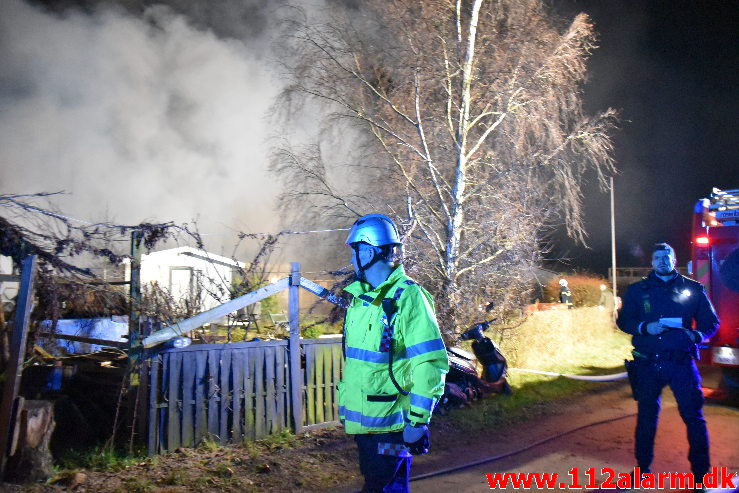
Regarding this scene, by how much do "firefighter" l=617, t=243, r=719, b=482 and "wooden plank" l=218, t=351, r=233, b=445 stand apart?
4.38 m

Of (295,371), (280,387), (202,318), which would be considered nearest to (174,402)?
(202,318)

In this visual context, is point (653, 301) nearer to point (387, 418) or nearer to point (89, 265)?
point (387, 418)

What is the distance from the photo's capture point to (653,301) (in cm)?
479

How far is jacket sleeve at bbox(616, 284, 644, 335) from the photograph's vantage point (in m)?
4.88

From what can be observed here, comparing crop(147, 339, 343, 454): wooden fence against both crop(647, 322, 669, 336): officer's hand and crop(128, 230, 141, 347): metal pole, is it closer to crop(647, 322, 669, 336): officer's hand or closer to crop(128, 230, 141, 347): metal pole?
crop(128, 230, 141, 347): metal pole

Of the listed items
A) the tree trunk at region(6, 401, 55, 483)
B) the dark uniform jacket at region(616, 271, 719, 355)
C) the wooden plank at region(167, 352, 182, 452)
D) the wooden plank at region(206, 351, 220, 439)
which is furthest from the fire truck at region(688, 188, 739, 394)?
the tree trunk at region(6, 401, 55, 483)

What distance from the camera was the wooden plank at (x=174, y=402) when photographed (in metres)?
5.73

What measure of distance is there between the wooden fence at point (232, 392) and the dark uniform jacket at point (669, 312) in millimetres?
3924

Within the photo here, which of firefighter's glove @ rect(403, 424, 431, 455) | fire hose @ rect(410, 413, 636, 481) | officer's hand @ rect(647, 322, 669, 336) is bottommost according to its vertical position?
fire hose @ rect(410, 413, 636, 481)

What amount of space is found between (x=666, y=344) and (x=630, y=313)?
45cm

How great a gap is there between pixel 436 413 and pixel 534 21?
28.1ft

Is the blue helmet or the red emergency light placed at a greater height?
the red emergency light

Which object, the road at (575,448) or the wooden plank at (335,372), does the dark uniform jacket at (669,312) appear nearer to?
the road at (575,448)

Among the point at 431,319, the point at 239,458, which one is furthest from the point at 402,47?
the point at 431,319
